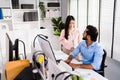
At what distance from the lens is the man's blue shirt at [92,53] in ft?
7.23

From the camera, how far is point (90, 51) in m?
2.31

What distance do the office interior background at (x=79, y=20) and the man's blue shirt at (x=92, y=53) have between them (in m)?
0.80

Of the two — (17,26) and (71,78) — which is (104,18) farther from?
(17,26)

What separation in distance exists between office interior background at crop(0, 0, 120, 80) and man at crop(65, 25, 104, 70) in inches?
31.0

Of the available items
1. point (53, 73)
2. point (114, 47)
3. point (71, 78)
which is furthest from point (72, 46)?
point (71, 78)

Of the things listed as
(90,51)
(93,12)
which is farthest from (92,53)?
(93,12)

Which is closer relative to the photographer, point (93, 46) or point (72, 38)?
point (93, 46)

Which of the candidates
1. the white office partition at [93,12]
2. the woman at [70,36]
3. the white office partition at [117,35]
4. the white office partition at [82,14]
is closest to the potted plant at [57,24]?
the white office partition at [82,14]

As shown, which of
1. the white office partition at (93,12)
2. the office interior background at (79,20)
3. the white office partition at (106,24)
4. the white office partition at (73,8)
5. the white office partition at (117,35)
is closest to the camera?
the white office partition at (117,35)

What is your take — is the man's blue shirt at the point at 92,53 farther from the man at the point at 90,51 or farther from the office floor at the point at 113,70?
the office floor at the point at 113,70

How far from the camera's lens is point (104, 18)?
10.7 ft

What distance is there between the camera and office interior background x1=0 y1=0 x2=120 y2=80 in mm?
2945

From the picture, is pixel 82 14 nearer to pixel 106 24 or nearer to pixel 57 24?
pixel 57 24

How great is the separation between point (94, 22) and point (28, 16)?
2.17 m
